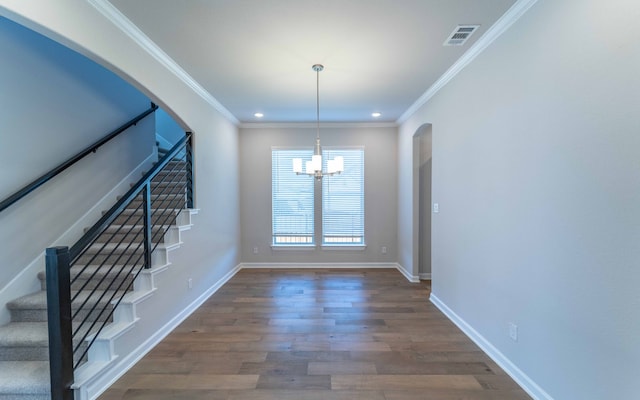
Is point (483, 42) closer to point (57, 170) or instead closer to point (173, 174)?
point (57, 170)

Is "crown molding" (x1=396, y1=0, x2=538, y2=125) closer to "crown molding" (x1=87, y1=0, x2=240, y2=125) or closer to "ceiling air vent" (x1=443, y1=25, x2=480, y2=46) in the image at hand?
"ceiling air vent" (x1=443, y1=25, x2=480, y2=46)

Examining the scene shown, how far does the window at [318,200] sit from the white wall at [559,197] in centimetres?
272

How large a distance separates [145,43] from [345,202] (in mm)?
3956

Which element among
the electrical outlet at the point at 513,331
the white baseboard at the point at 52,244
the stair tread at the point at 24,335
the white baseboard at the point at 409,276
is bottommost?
the white baseboard at the point at 409,276

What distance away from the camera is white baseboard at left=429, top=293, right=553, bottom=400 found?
Answer: 1935 millimetres

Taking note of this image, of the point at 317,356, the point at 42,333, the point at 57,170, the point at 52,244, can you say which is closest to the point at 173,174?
the point at 57,170

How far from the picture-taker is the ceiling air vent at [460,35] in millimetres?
2301

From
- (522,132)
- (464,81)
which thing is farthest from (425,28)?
(522,132)

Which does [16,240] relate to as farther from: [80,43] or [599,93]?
[599,93]

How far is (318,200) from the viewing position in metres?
5.44

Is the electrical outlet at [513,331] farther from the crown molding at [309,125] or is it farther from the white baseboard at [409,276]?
the crown molding at [309,125]

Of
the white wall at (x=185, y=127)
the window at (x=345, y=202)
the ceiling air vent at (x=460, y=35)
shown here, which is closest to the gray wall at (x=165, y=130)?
the white wall at (x=185, y=127)

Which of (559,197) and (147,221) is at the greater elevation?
(559,197)

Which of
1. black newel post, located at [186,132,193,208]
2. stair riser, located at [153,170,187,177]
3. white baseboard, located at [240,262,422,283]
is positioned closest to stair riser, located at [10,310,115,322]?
black newel post, located at [186,132,193,208]
